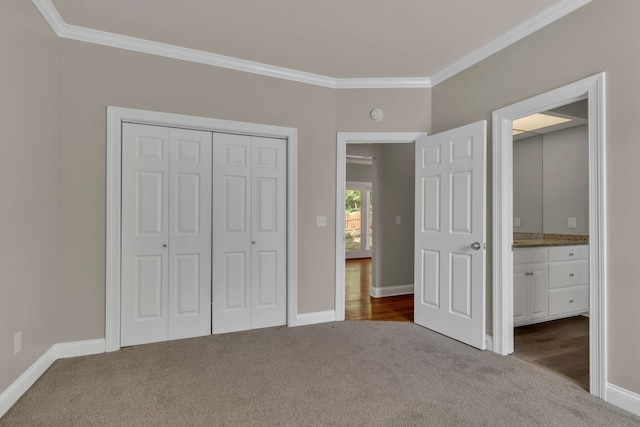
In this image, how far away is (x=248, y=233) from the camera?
11.3 feet

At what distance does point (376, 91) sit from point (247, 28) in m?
1.58

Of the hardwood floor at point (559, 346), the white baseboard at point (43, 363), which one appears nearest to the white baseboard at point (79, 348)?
the white baseboard at point (43, 363)

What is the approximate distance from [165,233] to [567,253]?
4.22 m

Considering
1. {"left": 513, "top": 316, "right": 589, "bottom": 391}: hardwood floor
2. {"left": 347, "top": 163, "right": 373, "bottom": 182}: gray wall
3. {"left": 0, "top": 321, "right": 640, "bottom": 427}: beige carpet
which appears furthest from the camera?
{"left": 347, "top": 163, "right": 373, "bottom": 182}: gray wall

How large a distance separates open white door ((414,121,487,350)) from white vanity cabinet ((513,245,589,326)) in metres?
0.77

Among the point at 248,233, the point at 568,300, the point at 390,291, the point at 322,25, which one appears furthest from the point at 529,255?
the point at 322,25

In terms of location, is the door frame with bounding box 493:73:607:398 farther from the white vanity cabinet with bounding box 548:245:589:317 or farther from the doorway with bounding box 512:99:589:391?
the white vanity cabinet with bounding box 548:245:589:317

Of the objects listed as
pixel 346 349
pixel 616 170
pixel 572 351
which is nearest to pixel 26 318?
pixel 346 349

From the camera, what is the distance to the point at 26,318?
2.26 meters

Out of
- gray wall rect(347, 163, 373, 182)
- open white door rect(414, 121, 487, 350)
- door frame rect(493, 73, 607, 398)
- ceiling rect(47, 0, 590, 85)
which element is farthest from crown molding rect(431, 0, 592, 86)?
gray wall rect(347, 163, 373, 182)

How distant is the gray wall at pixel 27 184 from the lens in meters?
2.00

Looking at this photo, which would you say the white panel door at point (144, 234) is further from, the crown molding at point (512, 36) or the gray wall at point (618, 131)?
the gray wall at point (618, 131)

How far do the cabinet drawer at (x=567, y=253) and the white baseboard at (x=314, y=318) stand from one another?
2449 millimetres

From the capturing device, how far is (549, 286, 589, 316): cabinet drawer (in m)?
3.75
